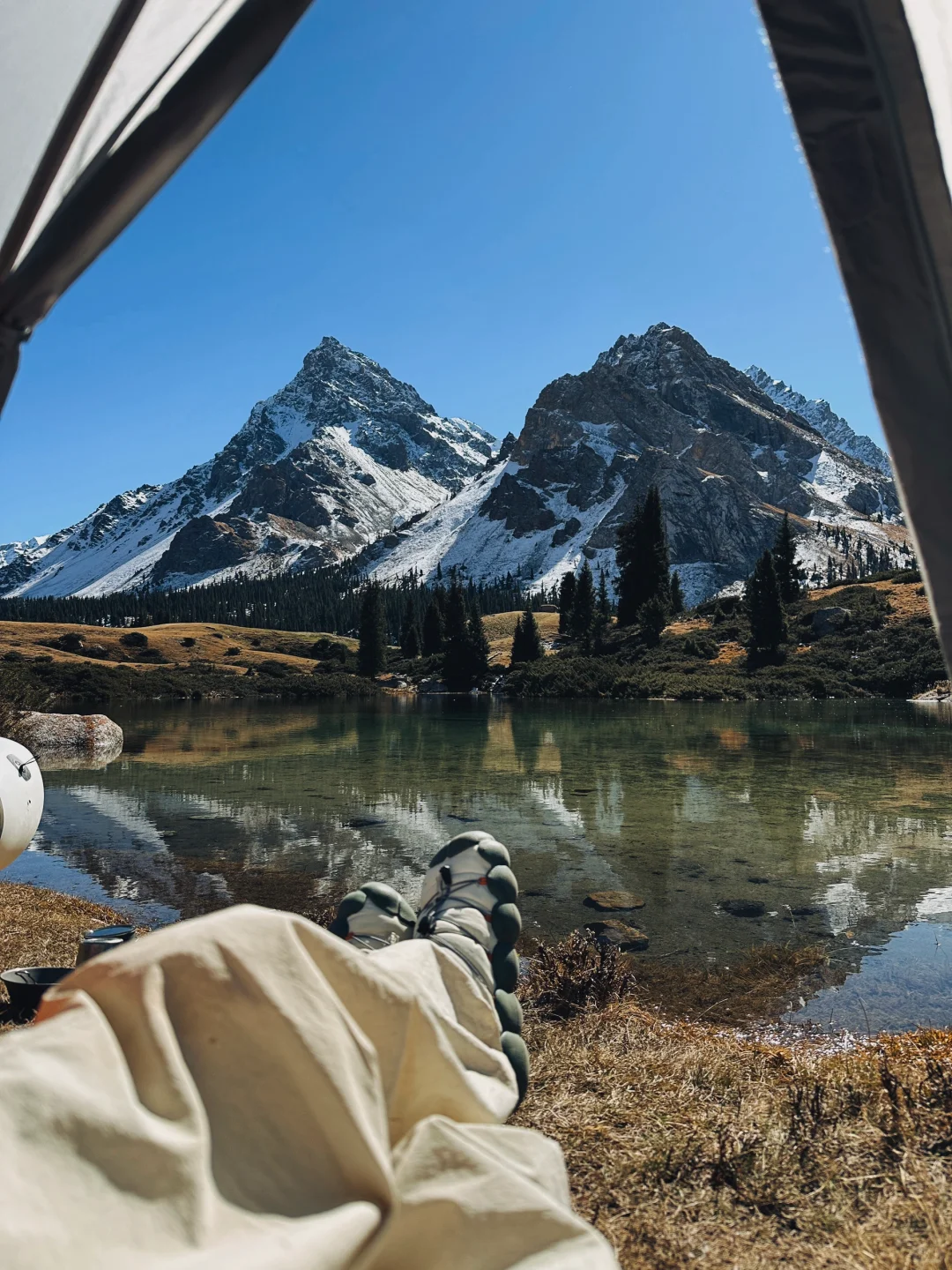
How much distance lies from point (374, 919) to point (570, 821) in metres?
7.86

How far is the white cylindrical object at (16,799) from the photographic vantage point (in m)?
4.39

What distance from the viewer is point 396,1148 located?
1199 millimetres

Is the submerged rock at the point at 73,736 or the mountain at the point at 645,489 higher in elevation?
the mountain at the point at 645,489

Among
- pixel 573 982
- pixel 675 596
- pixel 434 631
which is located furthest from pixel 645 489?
pixel 573 982

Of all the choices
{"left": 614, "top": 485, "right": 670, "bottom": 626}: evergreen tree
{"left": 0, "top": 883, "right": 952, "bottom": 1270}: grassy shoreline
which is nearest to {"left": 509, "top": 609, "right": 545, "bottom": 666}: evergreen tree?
{"left": 614, "top": 485, "right": 670, "bottom": 626}: evergreen tree

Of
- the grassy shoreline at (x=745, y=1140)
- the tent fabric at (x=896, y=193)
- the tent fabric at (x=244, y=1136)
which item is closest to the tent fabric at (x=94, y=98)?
the tent fabric at (x=896, y=193)

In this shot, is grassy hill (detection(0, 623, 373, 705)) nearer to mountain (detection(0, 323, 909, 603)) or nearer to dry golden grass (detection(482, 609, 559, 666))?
dry golden grass (detection(482, 609, 559, 666))

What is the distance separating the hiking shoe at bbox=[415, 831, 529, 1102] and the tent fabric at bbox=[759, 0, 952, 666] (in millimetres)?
1520

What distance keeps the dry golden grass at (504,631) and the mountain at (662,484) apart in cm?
4192

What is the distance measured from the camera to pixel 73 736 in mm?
19234

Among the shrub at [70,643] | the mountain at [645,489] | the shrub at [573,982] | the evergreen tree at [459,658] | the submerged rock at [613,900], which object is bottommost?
the submerged rock at [613,900]

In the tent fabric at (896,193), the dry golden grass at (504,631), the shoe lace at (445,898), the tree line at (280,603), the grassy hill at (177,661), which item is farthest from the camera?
the tree line at (280,603)

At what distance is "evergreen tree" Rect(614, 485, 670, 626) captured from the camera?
166 ft

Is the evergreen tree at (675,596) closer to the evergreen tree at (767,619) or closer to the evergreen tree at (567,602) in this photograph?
the evergreen tree at (567,602)
